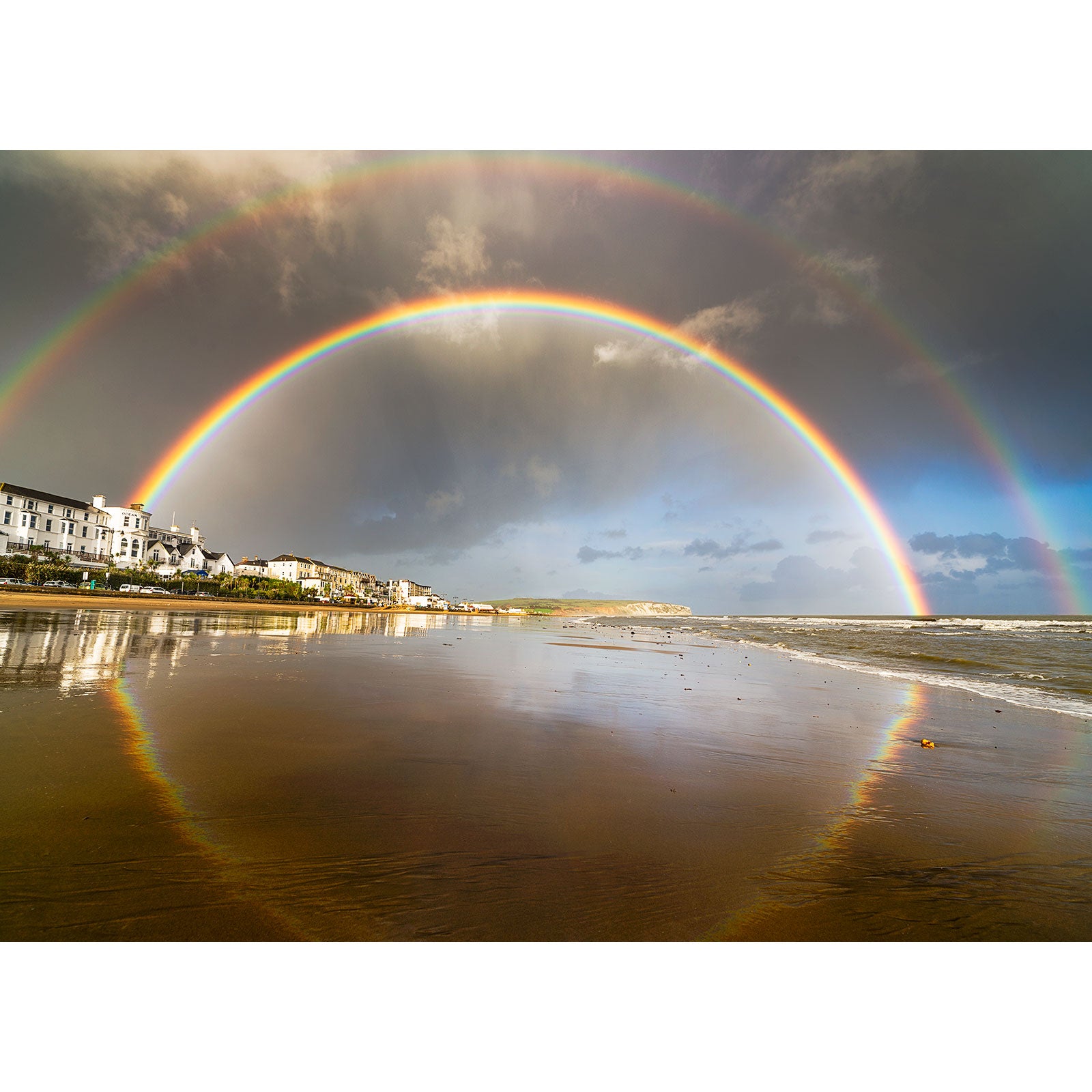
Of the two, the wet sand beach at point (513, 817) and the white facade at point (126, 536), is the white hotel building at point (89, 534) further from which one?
the wet sand beach at point (513, 817)

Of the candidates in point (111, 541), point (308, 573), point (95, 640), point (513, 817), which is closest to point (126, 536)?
point (111, 541)

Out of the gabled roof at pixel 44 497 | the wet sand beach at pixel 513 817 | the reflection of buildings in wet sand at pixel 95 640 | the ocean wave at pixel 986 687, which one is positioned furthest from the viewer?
the gabled roof at pixel 44 497

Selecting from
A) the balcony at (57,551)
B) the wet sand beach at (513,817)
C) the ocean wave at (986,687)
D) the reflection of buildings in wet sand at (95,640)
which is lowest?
the reflection of buildings in wet sand at (95,640)

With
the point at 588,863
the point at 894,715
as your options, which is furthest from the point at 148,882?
the point at 894,715

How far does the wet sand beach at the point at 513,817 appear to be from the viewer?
3457 mm

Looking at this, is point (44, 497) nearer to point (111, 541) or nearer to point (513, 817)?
point (111, 541)

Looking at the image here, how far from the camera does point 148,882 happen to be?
3.50 metres

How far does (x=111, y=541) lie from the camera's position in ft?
233

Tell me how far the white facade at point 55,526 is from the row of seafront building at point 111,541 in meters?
0.07

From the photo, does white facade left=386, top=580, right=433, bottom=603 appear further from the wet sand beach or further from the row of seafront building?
the wet sand beach

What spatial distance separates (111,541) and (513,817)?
283 ft

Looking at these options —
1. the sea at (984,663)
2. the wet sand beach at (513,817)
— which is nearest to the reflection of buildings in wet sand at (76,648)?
the wet sand beach at (513,817)
